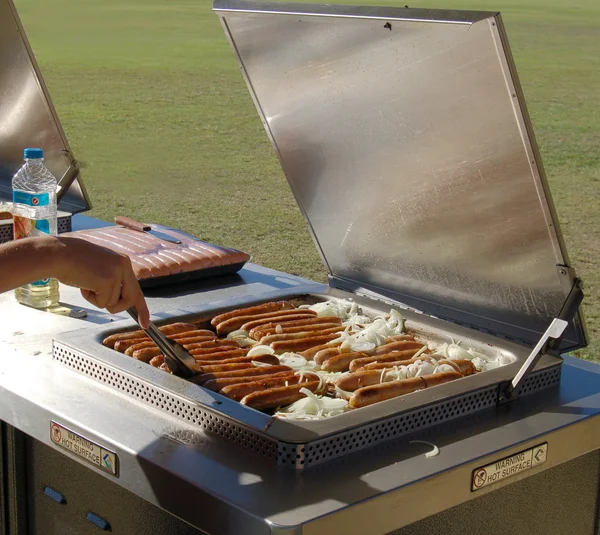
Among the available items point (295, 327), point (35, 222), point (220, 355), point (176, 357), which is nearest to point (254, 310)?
point (295, 327)

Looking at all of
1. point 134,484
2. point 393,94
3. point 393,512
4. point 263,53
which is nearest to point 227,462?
point 134,484

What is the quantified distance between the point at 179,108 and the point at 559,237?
1720cm

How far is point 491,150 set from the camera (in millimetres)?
2328

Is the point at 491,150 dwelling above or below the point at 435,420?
above

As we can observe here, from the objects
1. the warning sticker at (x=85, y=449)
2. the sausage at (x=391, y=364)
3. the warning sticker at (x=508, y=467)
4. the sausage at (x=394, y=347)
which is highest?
the sausage at (x=394, y=347)

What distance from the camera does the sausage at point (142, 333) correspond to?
2.63 meters

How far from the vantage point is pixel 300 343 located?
274 cm

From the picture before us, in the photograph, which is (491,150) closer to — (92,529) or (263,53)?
(263,53)

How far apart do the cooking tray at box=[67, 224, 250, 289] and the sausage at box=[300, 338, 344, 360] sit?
0.89m

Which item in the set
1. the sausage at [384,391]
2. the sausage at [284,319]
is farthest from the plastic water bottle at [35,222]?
the sausage at [384,391]

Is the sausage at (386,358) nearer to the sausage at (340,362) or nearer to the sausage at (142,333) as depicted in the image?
the sausage at (340,362)

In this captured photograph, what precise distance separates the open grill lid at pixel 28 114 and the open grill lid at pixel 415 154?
151 cm

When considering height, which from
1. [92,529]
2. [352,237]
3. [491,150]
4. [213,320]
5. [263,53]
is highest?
[263,53]

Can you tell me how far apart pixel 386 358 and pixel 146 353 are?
68cm
